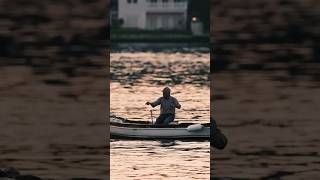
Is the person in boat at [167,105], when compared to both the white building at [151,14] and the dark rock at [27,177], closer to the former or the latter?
the dark rock at [27,177]

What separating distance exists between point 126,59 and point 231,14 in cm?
6300

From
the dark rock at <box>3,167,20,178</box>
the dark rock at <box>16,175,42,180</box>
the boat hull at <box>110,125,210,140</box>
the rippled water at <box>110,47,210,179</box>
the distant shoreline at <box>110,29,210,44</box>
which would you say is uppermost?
the dark rock at <box>3,167,20,178</box>

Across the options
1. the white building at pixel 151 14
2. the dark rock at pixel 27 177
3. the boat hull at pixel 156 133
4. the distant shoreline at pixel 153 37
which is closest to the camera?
the dark rock at pixel 27 177

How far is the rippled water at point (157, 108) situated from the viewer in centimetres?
2083

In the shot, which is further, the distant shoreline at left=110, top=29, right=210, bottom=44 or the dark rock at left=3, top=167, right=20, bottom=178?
the distant shoreline at left=110, top=29, right=210, bottom=44

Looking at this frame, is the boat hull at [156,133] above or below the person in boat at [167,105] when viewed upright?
below

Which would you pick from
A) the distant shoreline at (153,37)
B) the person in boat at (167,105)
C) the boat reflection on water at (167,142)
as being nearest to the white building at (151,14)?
the distant shoreline at (153,37)

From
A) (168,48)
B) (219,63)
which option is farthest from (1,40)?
(168,48)

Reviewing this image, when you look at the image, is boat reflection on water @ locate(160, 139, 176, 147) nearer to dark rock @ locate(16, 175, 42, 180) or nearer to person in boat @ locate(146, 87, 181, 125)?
person in boat @ locate(146, 87, 181, 125)

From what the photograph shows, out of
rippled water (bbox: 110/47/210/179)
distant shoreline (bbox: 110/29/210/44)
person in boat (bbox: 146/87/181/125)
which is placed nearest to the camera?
rippled water (bbox: 110/47/210/179)

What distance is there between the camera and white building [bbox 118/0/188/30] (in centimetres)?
9162

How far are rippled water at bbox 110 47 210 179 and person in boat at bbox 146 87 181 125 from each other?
2.90 feet

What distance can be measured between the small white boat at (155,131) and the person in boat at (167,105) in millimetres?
212

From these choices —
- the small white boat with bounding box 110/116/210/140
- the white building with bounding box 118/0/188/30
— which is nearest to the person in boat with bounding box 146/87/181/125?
the small white boat with bounding box 110/116/210/140
